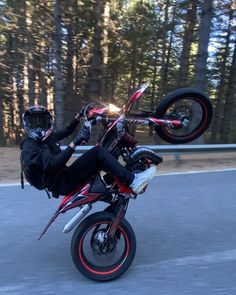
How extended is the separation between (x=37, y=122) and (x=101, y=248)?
1.30 m

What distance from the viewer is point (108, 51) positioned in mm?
25328

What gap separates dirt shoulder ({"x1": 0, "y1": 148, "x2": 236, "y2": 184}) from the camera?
8.34 meters

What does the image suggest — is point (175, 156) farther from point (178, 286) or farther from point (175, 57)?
point (175, 57)

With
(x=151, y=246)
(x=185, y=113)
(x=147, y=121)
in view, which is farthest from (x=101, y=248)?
(x=185, y=113)

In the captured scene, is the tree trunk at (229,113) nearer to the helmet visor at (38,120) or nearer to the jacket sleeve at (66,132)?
the jacket sleeve at (66,132)

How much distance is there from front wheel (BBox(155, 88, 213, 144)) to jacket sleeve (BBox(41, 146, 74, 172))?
1330 mm

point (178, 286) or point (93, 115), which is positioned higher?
point (93, 115)

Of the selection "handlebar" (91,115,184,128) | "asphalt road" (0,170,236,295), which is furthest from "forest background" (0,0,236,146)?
"handlebar" (91,115,184,128)

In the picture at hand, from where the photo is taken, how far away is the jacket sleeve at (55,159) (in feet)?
12.6

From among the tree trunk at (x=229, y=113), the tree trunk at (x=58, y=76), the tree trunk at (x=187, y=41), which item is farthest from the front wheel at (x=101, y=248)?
the tree trunk at (x=229, y=113)

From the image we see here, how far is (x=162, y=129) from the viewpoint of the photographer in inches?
195

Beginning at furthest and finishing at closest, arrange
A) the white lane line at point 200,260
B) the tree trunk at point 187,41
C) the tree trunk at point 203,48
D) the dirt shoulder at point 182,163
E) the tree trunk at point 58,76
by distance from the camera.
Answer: the tree trunk at point 187,41 < the tree trunk at point 58,76 < the tree trunk at point 203,48 < the dirt shoulder at point 182,163 < the white lane line at point 200,260

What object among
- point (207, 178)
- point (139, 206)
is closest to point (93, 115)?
point (139, 206)

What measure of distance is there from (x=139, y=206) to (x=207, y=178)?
6.72 feet
